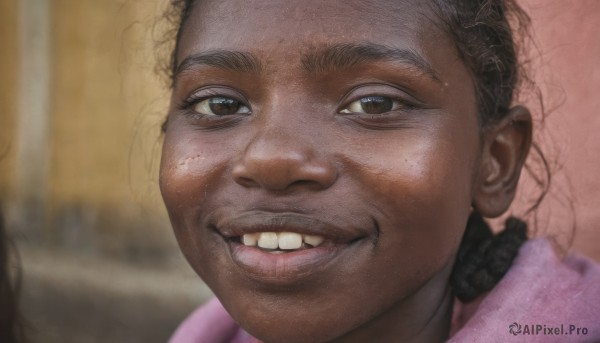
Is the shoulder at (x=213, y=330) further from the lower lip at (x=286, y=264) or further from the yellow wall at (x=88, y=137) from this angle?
the yellow wall at (x=88, y=137)

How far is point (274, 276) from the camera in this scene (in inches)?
63.7

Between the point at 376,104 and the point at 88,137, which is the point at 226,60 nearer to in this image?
the point at 376,104

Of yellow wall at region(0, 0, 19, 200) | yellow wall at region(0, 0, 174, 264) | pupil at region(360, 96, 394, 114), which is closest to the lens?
pupil at region(360, 96, 394, 114)

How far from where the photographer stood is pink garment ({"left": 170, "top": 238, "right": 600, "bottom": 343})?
169 centimetres

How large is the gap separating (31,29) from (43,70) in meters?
0.26

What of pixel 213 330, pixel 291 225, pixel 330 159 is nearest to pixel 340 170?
pixel 330 159

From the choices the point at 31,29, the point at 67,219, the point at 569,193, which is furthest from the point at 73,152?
the point at 569,193

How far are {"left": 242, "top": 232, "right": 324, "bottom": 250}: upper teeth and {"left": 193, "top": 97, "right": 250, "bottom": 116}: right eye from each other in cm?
29

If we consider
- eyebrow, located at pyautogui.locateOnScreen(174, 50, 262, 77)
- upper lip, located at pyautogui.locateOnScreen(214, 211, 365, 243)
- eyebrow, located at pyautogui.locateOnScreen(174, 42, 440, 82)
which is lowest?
upper lip, located at pyautogui.locateOnScreen(214, 211, 365, 243)

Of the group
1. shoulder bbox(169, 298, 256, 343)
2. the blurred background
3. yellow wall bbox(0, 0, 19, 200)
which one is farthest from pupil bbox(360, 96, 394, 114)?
yellow wall bbox(0, 0, 19, 200)

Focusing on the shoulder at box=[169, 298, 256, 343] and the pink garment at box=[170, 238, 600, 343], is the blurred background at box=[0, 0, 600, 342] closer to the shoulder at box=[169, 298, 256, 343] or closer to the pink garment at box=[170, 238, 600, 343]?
the shoulder at box=[169, 298, 256, 343]

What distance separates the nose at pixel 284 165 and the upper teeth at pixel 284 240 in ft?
0.34

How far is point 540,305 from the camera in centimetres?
174

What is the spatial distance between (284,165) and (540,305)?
68 cm
